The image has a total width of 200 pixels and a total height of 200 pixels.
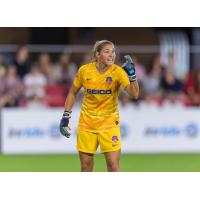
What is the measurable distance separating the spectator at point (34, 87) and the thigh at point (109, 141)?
9718 mm

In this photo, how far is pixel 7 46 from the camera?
21.5 meters

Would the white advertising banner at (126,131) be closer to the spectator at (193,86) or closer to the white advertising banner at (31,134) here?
the white advertising banner at (31,134)

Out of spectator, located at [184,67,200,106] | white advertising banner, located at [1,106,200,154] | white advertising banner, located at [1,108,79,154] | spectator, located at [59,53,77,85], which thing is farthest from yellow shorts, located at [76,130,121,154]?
spectator, located at [184,67,200,106]

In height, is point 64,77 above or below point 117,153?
Result: above

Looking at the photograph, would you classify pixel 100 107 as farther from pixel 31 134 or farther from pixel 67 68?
pixel 67 68

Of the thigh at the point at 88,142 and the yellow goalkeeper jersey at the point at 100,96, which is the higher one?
the yellow goalkeeper jersey at the point at 100,96

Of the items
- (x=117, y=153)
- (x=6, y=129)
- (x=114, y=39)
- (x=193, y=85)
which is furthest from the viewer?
(x=114, y=39)

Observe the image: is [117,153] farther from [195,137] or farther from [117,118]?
[195,137]

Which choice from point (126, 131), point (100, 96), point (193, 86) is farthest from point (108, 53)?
point (193, 86)

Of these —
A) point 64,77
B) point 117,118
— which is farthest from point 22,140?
point 117,118

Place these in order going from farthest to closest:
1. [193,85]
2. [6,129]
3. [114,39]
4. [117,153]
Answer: [114,39] → [193,85] → [6,129] → [117,153]

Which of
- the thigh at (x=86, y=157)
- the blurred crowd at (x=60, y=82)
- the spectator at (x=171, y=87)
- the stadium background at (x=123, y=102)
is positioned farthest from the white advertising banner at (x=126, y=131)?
the thigh at (x=86, y=157)

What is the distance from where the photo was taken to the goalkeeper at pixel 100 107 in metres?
11.4

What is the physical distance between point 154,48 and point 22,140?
435 centimetres
